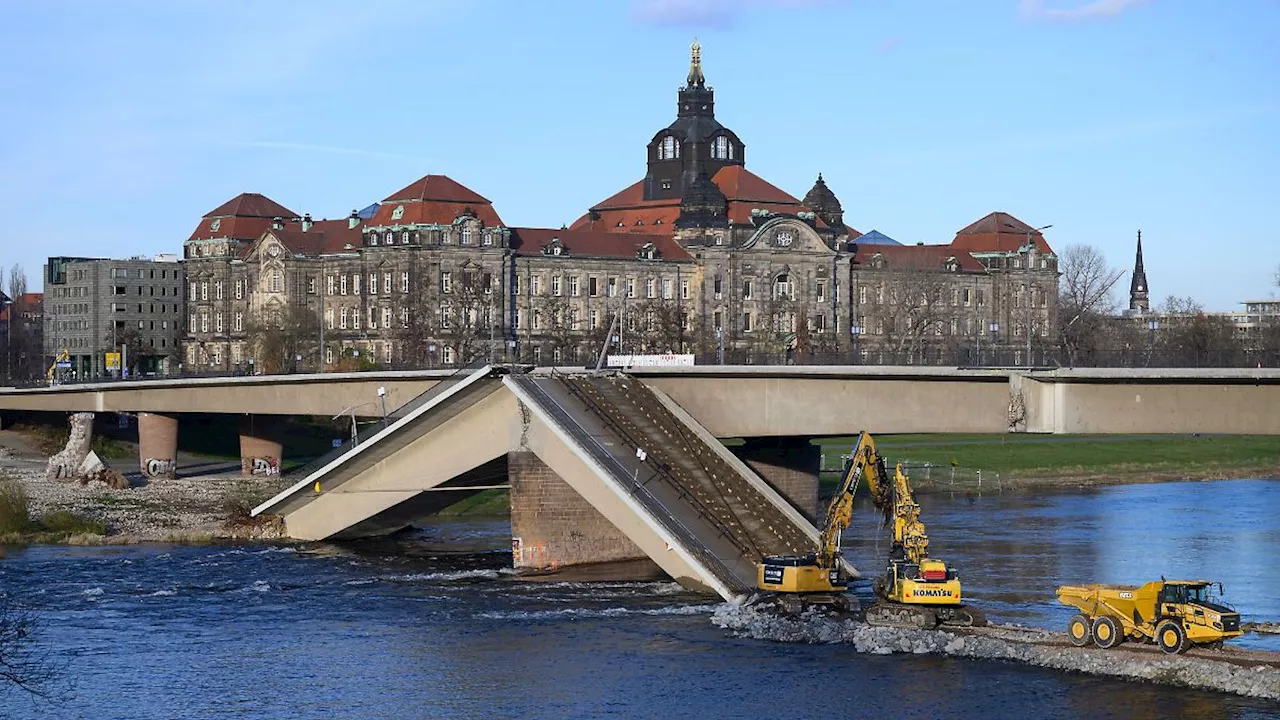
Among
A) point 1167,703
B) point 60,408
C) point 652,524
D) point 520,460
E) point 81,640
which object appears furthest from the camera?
point 60,408

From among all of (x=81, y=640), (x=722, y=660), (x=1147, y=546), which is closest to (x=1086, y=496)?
(x=1147, y=546)

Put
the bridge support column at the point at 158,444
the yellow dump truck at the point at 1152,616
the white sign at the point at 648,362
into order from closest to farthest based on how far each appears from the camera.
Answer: the yellow dump truck at the point at 1152,616 < the white sign at the point at 648,362 < the bridge support column at the point at 158,444

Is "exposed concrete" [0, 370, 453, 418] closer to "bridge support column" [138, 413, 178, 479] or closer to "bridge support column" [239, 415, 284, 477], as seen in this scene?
"bridge support column" [138, 413, 178, 479]

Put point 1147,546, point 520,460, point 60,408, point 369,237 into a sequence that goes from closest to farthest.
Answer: point 520,460
point 1147,546
point 60,408
point 369,237

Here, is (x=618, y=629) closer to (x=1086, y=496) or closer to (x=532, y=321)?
(x=1086, y=496)

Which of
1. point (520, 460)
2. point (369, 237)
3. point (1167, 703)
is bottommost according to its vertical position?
point (1167, 703)

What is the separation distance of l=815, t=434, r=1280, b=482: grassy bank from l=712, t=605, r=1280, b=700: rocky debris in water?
179 feet

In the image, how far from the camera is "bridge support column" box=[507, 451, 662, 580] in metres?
71.0

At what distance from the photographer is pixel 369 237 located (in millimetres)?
186125

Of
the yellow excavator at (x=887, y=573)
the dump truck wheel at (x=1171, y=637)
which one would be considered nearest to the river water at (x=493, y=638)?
the dump truck wheel at (x=1171, y=637)

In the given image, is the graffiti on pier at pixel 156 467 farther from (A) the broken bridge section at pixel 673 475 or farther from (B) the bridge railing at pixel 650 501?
(B) the bridge railing at pixel 650 501

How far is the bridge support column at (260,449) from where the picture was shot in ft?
352

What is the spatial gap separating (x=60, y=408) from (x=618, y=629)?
63749mm

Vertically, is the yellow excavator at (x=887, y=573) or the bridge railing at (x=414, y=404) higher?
the bridge railing at (x=414, y=404)
